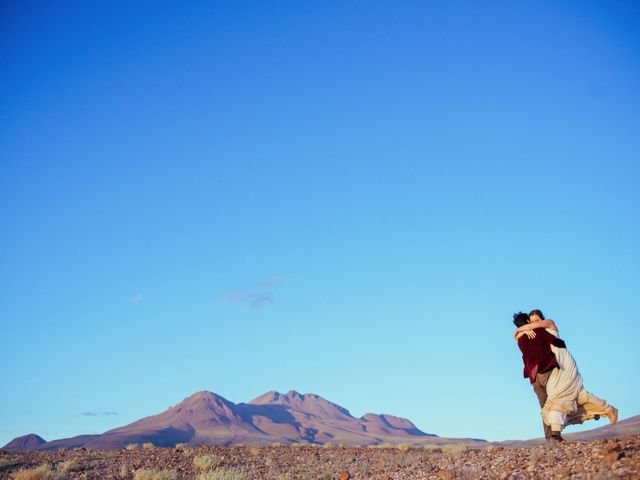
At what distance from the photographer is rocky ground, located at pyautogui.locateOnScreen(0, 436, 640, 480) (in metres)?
8.52

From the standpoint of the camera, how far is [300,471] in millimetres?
14781

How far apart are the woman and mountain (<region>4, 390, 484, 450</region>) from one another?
304ft

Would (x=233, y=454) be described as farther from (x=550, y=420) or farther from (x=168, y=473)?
(x=550, y=420)

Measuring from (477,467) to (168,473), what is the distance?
781 centimetres

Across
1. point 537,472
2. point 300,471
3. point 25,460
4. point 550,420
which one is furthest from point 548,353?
→ point 25,460

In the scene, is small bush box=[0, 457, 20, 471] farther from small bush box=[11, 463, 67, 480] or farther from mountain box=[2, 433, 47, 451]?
mountain box=[2, 433, 47, 451]

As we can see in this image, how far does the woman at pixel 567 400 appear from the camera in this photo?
428 inches

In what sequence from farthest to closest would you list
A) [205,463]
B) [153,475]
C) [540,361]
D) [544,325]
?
[205,463] → [153,475] → [544,325] → [540,361]

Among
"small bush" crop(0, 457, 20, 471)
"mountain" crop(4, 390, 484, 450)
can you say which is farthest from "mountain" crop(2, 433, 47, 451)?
"small bush" crop(0, 457, 20, 471)

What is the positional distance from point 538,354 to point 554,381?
564mm

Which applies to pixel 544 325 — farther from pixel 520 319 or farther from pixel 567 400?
pixel 567 400

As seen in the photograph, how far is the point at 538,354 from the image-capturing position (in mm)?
11312

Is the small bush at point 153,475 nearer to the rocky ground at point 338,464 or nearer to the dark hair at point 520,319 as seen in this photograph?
the rocky ground at point 338,464

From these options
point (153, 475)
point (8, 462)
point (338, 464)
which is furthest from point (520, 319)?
point (8, 462)
